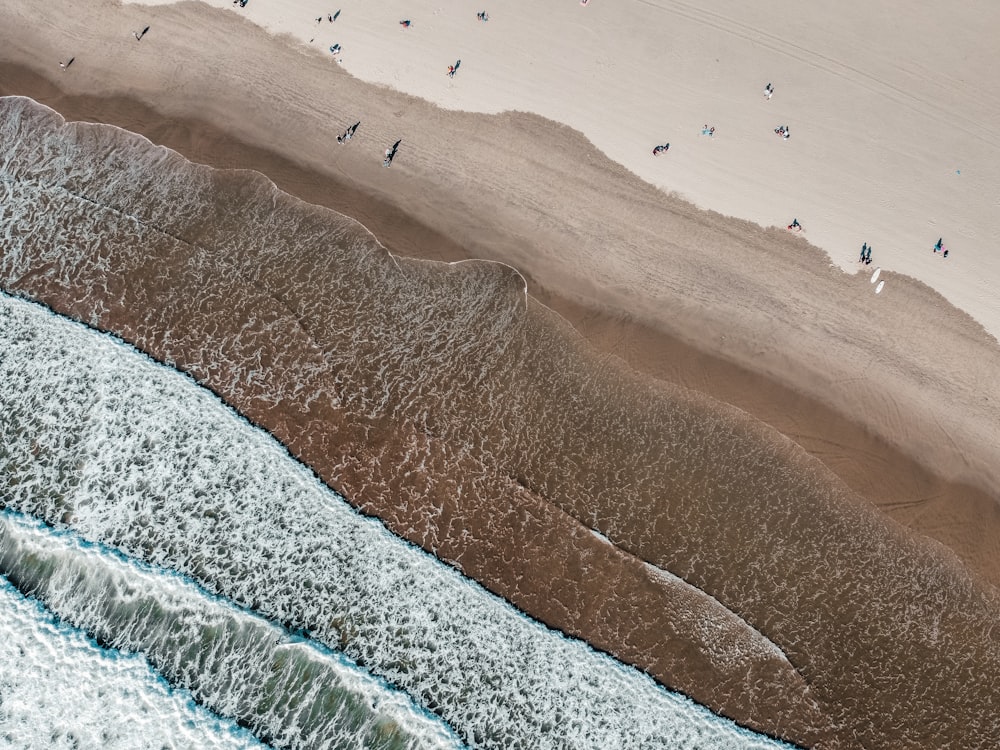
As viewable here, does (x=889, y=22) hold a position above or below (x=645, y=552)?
above

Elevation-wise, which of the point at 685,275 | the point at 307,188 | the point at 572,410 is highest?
the point at 685,275

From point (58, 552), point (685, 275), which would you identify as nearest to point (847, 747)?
point (685, 275)

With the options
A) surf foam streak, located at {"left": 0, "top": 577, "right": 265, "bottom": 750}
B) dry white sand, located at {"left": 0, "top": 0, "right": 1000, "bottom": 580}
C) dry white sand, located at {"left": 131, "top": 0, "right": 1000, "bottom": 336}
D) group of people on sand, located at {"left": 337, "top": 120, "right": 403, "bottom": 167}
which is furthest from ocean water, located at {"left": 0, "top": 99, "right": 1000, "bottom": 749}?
dry white sand, located at {"left": 131, "top": 0, "right": 1000, "bottom": 336}

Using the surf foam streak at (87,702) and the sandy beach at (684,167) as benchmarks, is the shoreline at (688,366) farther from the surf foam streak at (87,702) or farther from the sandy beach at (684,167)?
the surf foam streak at (87,702)

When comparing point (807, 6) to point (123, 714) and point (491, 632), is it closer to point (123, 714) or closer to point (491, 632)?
point (491, 632)

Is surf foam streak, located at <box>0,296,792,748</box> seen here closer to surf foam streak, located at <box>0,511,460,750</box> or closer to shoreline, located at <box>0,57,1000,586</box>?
surf foam streak, located at <box>0,511,460,750</box>

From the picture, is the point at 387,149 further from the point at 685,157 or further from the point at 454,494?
the point at 454,494
